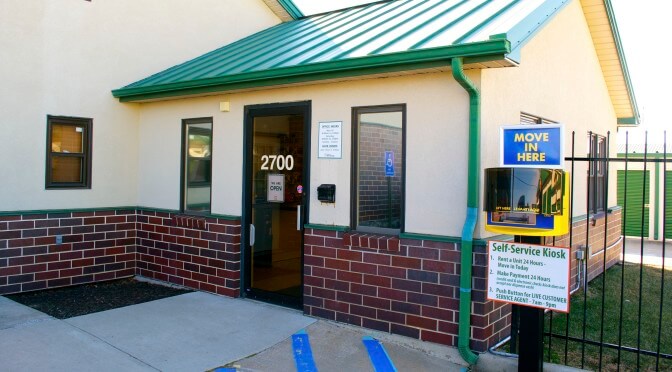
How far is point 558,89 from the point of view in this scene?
7543 millimetres

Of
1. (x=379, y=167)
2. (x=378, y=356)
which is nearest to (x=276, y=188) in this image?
(x=379, y=167)

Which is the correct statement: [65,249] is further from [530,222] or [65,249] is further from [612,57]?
[612,57]

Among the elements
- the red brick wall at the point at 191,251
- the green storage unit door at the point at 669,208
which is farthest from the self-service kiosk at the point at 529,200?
the green storage unit door at the point at 669,208

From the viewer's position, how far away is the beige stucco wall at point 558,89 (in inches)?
219

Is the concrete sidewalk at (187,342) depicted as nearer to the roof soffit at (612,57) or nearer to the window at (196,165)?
the window at (196,165)

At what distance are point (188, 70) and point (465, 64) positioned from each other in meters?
4.75

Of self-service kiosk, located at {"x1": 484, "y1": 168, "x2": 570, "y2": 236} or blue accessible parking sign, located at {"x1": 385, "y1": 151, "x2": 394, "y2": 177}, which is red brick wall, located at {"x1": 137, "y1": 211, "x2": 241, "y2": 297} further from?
self-service kiosk, located at {"x1": 484, "y1": 168, "x2": 570, "y2": 236}

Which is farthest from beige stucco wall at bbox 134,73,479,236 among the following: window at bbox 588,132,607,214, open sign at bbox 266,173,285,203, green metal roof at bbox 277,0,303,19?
window at bbox 588,132,607,214

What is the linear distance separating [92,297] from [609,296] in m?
7.47

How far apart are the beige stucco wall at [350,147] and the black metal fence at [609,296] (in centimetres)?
113

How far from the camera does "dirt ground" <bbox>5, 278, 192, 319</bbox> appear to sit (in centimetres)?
670

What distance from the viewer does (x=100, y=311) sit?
660cm

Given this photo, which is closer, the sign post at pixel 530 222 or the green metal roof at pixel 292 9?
the sign post at pixel 530 222

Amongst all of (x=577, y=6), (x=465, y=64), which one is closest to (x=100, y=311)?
(x=465, y=64)
